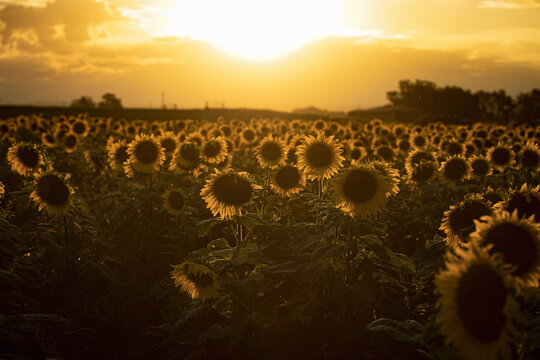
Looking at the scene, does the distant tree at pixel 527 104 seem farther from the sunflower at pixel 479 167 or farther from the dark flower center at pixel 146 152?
the dark flower center at pixel 146 152

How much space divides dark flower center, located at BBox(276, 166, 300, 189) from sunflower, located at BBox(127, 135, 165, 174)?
2.56 meters

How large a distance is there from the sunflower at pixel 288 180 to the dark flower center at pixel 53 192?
137 inches

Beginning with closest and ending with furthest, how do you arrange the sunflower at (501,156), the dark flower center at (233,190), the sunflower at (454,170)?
the dark flower center at (233,190), the sunflower at (454,170), the sunflower at (501,156)

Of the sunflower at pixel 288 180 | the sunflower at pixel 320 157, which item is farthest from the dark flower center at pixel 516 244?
the sunflower at pixel 288 180

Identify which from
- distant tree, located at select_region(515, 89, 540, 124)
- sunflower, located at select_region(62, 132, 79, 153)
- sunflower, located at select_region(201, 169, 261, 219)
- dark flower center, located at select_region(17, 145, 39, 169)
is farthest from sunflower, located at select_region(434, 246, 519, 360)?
distant tree, located at select_region(515, 89, 540, 124)

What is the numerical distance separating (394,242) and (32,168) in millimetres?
7537

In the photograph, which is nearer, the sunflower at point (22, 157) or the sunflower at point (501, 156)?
the sunflower at point (22, 157)

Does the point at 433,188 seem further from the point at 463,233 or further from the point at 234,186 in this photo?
the point at 234,186

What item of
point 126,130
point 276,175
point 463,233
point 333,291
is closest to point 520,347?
point 463,233

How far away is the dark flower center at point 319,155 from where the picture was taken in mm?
7043

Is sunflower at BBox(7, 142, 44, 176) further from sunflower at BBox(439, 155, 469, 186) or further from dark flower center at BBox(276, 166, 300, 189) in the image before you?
sunflower at BBox(439, 155, 469, 186)

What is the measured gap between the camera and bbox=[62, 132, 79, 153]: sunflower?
16047 millimetres

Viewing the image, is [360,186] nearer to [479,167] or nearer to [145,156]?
[145,156]

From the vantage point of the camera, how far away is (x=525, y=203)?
14.3 ft
